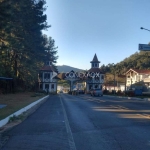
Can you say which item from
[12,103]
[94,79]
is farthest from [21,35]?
[94,79]

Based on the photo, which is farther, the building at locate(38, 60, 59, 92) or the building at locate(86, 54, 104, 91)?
the building at locate(86, 54, 104, 91)

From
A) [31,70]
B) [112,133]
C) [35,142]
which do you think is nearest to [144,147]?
[112,133]

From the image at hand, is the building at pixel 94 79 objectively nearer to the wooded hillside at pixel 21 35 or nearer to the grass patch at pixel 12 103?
the wooded hillside at pixel 21 35

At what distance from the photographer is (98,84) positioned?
301 feet

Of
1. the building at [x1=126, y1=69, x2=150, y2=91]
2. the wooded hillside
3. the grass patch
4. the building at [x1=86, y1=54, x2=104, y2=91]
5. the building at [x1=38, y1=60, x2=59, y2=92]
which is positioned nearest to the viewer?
the grass patch

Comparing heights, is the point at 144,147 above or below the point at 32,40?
below

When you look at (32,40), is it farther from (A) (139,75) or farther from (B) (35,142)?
(A) (139,75)

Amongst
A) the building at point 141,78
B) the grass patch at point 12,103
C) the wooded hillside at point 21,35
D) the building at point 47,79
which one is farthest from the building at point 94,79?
the grass patch at point 12,103

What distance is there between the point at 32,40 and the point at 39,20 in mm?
3557

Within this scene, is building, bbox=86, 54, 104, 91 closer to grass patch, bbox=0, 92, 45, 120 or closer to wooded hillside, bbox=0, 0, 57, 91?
wooded hillside, bbox=0, 0, 57, 91

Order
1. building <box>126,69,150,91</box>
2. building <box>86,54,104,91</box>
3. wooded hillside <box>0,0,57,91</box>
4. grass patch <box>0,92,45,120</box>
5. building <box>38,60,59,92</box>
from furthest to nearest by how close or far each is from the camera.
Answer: building <box>86,54,104,91</box>, building <box>38,60,59,92</box>, building <box>126,69,150,91</box>, wooded hillside <box>0,0,57,91</box>, grass patch <box>0,92,45,120</box>

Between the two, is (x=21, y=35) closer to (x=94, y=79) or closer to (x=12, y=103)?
(x=12, y=103)

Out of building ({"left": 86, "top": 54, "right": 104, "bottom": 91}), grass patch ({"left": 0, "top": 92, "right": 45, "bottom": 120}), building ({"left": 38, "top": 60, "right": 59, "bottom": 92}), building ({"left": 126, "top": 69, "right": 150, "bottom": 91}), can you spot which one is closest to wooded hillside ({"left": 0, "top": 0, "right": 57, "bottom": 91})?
grass patch ({"left": 0, "top": 92, "right": 45, "bottom": 120})

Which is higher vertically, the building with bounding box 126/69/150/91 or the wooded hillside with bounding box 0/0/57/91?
the wooded hillside with bounding box 0/0/57/91
